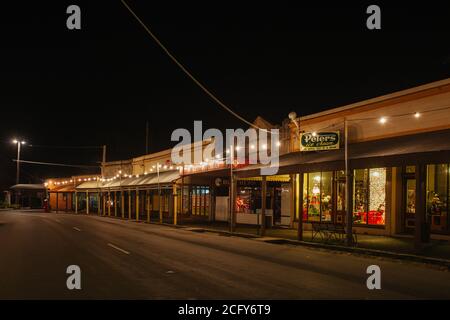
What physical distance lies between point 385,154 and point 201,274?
8.34 meters

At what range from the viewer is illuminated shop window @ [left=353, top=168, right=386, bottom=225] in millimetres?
21641

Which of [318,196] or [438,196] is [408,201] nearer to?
[438,196]

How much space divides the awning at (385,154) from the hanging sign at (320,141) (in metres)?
0.27

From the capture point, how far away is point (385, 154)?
16.7 metres

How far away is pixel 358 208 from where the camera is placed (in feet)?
75.3

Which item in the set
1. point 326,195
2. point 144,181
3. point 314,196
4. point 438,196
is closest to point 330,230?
point 438,196

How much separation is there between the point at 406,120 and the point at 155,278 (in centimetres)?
1305

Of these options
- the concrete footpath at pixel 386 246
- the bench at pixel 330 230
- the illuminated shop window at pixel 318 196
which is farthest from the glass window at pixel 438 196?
the illuminated shop window at pixel 318 196

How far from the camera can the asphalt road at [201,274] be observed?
944cm

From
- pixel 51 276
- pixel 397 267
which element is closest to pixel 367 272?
pixel 397 267

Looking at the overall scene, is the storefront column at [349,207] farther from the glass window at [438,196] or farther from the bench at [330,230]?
the glass window at [438,196]

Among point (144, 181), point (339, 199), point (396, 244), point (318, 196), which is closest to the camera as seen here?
point (396, 244)

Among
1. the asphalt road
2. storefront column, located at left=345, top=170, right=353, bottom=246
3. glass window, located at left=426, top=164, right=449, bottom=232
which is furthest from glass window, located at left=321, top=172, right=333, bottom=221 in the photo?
the asphalt road

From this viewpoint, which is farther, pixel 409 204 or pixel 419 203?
pixel 409 204
